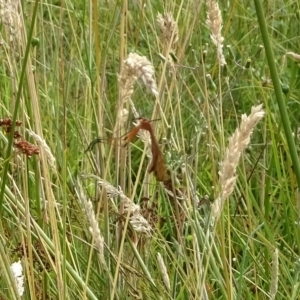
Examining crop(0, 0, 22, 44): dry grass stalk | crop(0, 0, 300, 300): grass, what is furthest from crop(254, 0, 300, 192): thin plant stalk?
crop(0, 0, 22, 44): dry grass stalk

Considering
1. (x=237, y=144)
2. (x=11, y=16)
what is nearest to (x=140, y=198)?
(x=11, y=16)

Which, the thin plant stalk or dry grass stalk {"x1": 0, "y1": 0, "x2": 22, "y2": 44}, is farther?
dry grass stalk {"x1": 0, "y1": 0, "x2": 22, "y2": 44}

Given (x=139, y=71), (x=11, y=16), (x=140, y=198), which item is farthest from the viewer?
(x=140, y=198)

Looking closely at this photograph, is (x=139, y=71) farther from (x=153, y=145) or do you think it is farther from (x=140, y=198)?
(x=140, y=198)

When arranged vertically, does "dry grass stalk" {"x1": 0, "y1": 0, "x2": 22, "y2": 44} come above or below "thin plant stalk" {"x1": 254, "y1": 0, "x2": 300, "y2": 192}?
above

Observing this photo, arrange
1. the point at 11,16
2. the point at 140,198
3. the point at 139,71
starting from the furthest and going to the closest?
the point at 140,198 → the point at 11,16 → the point at 139,71

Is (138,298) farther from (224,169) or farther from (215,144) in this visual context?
(224,169)

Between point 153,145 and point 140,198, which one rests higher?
point 153,145

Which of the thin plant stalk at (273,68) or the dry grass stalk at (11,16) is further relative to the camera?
the dry grass stalk at (11,16)

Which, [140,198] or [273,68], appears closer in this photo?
[273,68]

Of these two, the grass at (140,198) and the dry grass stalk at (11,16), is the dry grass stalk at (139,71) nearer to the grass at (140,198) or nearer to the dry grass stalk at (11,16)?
the grass at (140,198)

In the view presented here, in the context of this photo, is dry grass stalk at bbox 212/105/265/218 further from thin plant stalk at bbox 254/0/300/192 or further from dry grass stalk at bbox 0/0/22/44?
dry grass stalk at bbox 0/0/22/44

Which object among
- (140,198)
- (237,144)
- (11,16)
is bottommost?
(140,198)

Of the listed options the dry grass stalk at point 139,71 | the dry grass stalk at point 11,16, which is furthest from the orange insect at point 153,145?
the dry grass stalk at point 11,16
